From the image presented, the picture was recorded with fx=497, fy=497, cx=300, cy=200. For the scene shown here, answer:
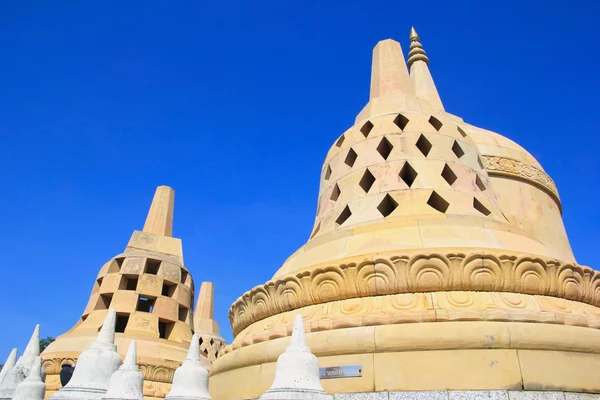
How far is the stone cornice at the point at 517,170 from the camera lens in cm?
1373

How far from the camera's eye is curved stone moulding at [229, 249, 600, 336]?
6.58 metres

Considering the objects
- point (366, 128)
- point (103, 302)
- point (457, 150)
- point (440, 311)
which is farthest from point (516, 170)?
point (103, 302)

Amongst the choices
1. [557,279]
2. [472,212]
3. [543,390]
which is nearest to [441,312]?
[543,390]

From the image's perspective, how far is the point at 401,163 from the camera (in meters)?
9.50

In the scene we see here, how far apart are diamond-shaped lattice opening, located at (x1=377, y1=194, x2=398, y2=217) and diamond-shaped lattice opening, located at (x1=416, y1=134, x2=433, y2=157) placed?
1442 millimetres

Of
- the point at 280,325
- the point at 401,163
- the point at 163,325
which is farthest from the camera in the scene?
the point at 163,325

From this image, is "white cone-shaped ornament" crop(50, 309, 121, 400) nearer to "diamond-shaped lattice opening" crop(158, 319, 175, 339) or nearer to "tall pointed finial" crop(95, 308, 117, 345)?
"tall pointed finial" crop(95, 308, 117, 345)

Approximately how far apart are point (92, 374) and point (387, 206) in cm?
573

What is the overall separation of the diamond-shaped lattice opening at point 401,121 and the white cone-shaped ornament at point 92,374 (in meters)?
7.10

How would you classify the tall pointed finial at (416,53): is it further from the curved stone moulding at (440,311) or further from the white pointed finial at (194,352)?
the white pointed finial at (194,352)

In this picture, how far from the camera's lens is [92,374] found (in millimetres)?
5262

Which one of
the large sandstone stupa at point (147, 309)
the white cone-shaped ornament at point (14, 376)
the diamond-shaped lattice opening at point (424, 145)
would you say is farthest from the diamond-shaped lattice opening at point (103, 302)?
the diamond-shaped lattice opening at point (424, 145)

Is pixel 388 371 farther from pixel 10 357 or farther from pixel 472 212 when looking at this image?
pixel 10 357

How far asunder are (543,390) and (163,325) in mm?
14237
